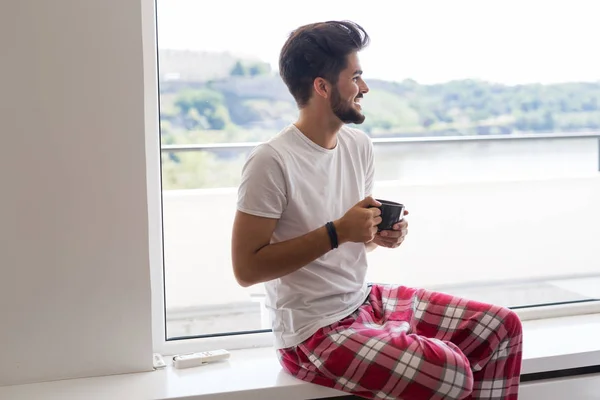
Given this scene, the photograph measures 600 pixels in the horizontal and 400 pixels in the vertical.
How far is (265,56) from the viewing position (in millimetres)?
2100

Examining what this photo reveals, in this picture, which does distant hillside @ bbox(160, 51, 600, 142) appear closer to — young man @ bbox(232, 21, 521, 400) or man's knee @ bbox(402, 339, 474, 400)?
young man @ bbox(232, 21, 521, 400)

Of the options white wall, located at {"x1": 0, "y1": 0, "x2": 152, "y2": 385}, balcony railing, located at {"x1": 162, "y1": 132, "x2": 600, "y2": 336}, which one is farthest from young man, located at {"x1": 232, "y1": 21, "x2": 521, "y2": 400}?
balcony railing, located at {"x1": 162, "y1": 132, "x2": 600, "y2": 336}

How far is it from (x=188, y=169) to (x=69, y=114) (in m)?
0.49

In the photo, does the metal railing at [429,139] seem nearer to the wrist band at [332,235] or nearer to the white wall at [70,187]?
the white wall at [70,187]

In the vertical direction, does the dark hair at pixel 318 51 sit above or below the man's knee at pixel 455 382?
above

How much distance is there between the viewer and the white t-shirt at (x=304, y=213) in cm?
170

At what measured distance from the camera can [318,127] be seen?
181 centimetres

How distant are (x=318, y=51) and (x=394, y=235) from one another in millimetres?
492

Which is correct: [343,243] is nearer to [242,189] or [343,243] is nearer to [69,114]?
[242,189]

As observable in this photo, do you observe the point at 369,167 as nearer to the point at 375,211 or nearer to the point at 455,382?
the point at 375,211

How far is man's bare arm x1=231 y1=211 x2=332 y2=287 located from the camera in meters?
1.67

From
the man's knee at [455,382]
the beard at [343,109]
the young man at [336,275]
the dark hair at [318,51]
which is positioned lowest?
the man's knee at [455,382]

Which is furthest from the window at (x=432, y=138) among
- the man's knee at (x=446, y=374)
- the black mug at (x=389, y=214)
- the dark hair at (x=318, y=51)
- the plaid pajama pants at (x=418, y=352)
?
the man's knee at (x=446, y=374)

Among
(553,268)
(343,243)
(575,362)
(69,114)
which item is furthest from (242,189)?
(553,268)
